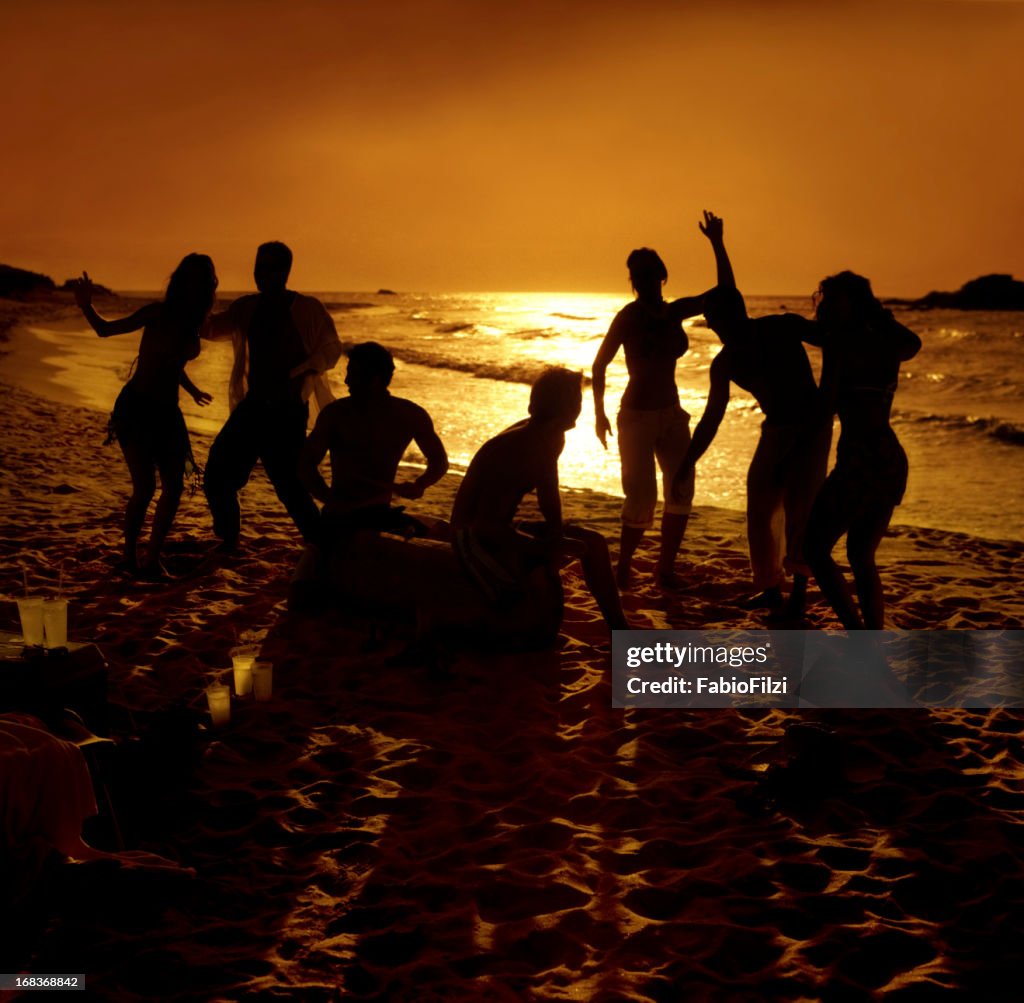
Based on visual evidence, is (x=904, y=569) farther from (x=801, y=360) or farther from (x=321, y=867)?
(x=321, y=867)

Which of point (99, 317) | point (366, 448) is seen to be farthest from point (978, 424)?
point (99, 317)

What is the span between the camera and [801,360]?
5.18 m

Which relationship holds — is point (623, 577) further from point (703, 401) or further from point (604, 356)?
point (703, 401)

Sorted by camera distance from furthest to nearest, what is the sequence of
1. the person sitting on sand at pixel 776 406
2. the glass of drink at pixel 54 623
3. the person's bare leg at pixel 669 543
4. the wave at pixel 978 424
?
the wave at pixel 978 424 → the person's bare leg at pixel 669 543 → the person sitting on sand at pixel 776 406 → the glass of drink at pixel 54 623

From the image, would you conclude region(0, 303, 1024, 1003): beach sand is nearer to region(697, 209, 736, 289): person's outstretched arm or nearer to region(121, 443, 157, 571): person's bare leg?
region(121, 443, 157, 571): person's bare leg

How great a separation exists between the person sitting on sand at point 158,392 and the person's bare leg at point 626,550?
2.76 m

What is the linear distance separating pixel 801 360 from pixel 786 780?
7.72 feet

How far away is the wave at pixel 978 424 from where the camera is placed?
600 inches

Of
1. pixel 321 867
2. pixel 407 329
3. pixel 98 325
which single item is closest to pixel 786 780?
pixel 321 867

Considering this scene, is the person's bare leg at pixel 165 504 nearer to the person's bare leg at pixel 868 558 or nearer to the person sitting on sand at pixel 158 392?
the person sitting on sand at pixel 158 392

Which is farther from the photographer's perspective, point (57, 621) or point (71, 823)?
point (57, 621)

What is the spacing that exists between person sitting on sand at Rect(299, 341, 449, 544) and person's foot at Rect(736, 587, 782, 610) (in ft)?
6.78

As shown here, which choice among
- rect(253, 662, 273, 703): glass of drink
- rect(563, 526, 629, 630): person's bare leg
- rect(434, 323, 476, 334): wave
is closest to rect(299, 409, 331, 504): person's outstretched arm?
rect(253, 662, 273, 703): glass of drink

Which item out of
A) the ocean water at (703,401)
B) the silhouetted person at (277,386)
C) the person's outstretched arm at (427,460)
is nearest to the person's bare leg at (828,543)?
the person's outstretched arm at (427,460)
